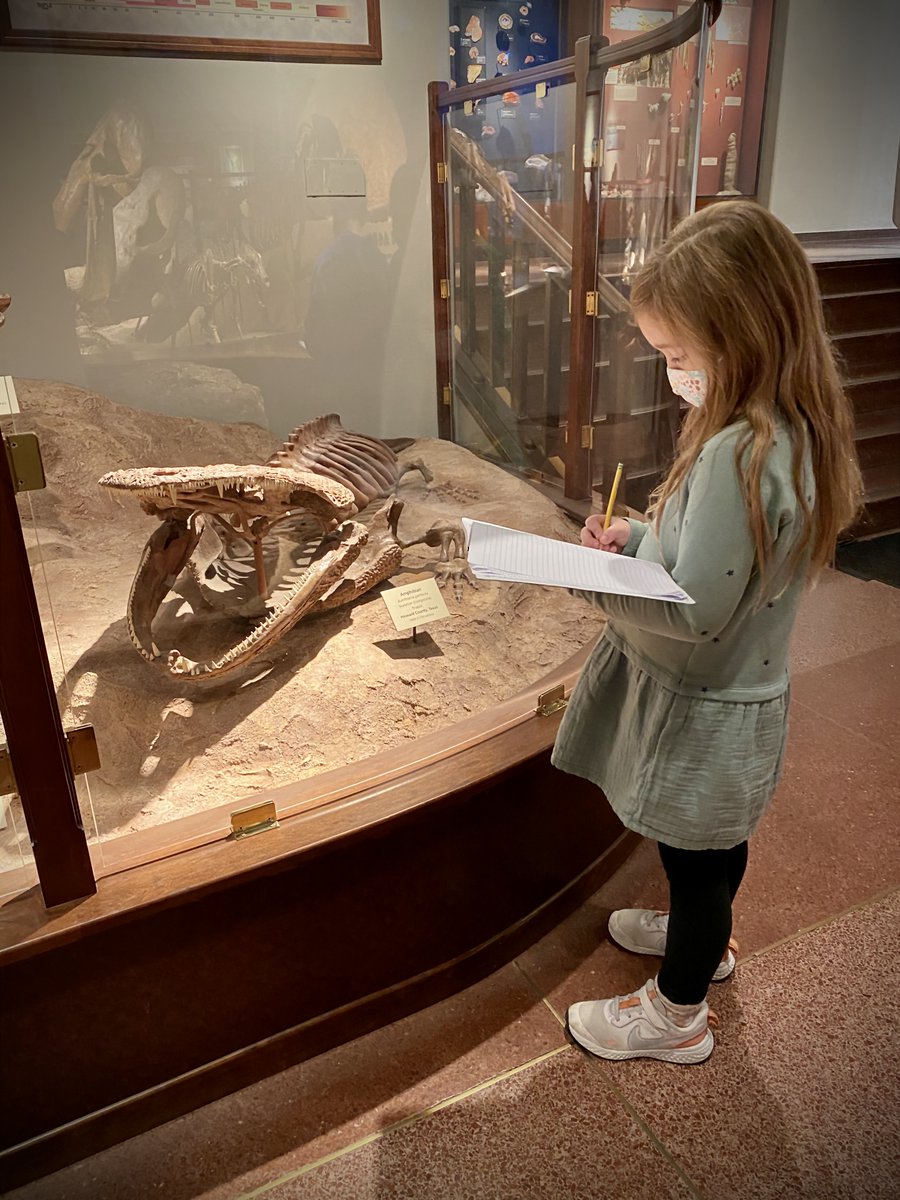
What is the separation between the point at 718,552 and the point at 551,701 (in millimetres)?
891

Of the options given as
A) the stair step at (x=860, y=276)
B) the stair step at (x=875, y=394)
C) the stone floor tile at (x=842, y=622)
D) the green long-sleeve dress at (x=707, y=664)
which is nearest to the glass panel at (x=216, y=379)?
the green long-sleeve dress at (x=707, y=664)

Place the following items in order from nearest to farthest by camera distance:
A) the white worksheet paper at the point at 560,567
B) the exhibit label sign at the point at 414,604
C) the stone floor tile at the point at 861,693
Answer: the white worksheet paper at the point at 560,567 → the exhibit label sign at the point at 414,604 → the stone floor tile at the point at 861,693

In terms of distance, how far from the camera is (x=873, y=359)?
519 centimetres

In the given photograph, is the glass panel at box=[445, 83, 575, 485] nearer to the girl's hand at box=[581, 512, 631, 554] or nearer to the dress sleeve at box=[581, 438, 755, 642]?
the girl's hand at box=[581, 512, 631, 554]

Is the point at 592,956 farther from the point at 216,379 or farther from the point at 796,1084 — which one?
the point at 216,379

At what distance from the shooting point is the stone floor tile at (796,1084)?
1.60 meters

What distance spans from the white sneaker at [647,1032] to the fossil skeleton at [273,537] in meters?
1.15

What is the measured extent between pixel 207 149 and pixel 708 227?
1.36 meters

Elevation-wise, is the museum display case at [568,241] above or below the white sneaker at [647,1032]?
above

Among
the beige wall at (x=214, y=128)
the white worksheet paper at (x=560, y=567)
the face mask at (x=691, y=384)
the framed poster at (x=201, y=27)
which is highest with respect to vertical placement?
the framed poster at (x=201, y=27)

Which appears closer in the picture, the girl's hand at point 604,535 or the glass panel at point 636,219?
the girl's hand at point 604,535

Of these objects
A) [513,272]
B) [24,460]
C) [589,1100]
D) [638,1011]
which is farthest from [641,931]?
[513,272]

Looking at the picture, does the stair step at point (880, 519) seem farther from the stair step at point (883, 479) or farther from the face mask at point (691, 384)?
the face mask at point (691, 384)

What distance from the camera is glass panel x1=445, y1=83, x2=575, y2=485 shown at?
2.71 m
